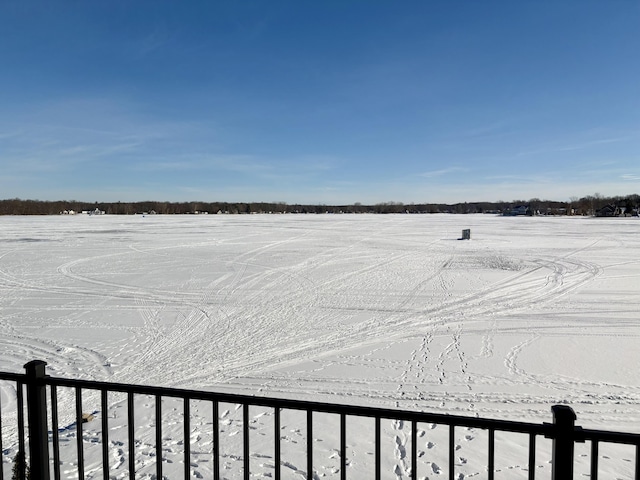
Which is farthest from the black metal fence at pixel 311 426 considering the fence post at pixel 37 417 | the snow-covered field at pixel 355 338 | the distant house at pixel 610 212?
the distant house at pixel 610 212

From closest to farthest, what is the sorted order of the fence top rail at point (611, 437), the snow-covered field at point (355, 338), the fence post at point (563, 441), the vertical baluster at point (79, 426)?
the fence top rail at point (611, 437)
the fence post at point (563, 441)
the vertical baluster at point (79, 426)
the snow-covered field at point (355, 338)

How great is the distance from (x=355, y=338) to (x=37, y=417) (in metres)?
6.69

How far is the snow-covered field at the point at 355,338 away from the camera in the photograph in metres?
5.67

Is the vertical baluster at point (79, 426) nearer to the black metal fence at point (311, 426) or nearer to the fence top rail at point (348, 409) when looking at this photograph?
the black metal fence at point (311, 426)

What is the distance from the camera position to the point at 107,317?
35.0 feet

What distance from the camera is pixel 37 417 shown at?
3.01m

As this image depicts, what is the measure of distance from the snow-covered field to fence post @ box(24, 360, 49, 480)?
152 cm

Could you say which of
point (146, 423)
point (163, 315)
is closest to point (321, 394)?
point (146, 423)

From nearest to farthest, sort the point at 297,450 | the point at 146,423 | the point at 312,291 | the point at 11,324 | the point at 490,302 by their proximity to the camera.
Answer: the point at 297,450 → the point at 146,423 → the point at 11,324 → the point at 490,302 → the point at 312,291

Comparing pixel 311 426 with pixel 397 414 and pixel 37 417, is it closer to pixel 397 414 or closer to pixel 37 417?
pixel 397 414

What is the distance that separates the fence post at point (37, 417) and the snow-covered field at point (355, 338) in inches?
59.7

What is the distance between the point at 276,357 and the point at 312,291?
6054 mm

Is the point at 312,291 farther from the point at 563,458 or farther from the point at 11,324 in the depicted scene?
the point at 563,458

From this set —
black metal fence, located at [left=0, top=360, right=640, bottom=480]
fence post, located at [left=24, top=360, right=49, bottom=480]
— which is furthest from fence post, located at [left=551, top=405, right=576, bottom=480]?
fence post, located at [left=24, top=360, right=49, bottom=480]
